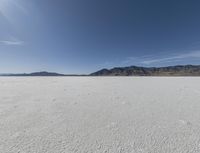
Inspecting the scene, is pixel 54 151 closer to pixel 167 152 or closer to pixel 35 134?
pixel 35 134

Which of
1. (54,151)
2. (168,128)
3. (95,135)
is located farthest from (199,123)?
(54,151)

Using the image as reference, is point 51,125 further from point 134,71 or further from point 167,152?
point 134,71

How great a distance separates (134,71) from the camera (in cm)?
8762

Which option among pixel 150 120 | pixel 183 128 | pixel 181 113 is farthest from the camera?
pixel 181 113

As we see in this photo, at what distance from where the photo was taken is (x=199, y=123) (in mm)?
2215

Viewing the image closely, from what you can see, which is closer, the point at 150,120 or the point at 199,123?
the point at 199,123

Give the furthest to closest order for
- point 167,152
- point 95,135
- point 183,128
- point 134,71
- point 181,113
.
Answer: point 134,71, point 181,113, point 183,128, point 95,135, point 167,152

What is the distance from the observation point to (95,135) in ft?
6.17

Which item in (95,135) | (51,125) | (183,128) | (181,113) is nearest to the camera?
(95,135)

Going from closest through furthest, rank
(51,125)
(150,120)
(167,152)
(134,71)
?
(167,152) → (51,125) → (150,120) → (134,71)

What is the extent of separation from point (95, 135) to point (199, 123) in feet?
5.84

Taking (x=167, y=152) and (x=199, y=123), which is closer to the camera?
(x=167, y=152)

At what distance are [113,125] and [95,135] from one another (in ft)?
1.48

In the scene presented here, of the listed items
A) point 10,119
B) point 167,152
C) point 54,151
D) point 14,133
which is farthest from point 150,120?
point 10,119
